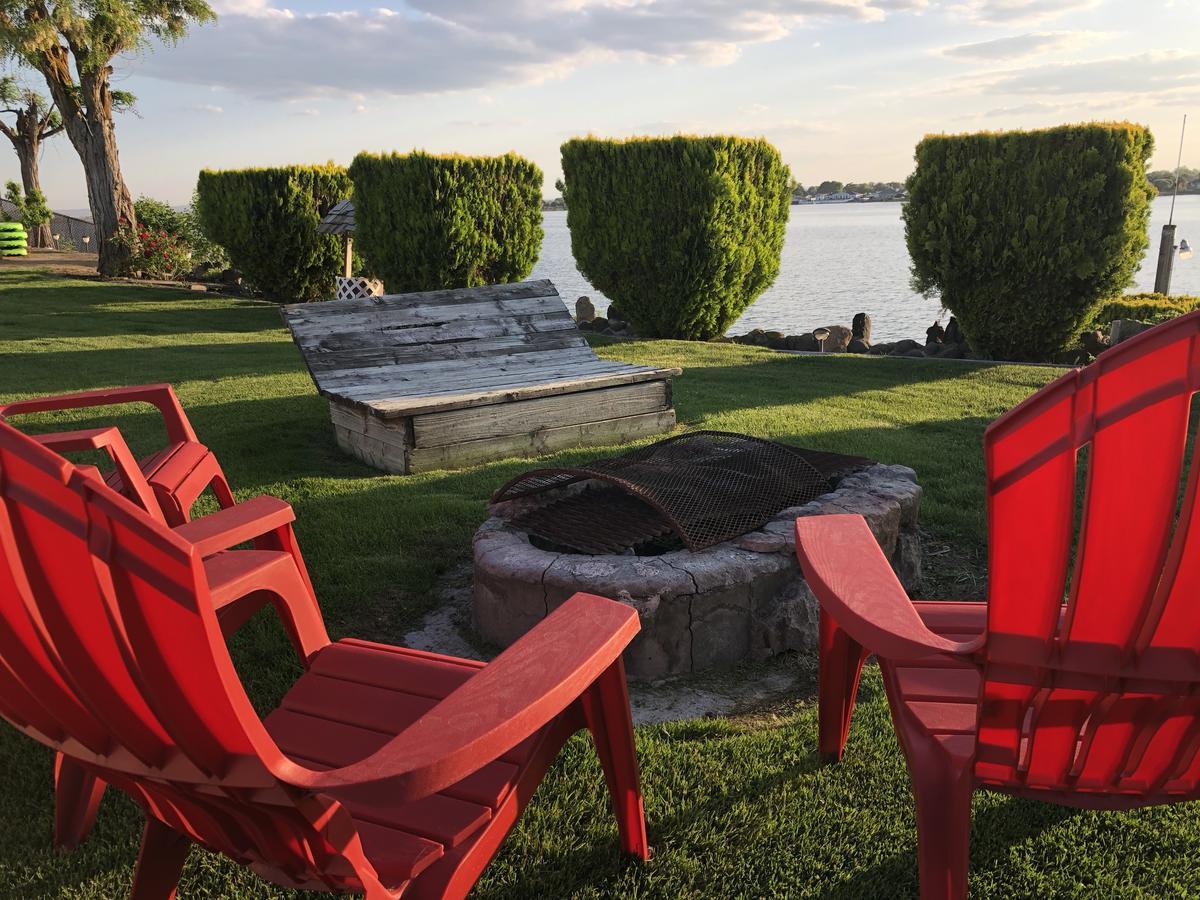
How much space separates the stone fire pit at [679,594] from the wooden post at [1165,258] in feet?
38.7

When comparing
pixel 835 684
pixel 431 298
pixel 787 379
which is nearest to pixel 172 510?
pixel 835 684

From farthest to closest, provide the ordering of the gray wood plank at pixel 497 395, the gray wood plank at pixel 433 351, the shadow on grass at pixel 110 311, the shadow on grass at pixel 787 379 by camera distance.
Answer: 1. the shadow on grass at pixel 110 311
2. the shadow on grass at pixel 787 379
3. the gray wood plank at pixel 433 351
4. the gray wood plank at pixel 497 395

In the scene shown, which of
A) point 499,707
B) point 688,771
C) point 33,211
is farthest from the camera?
point 33,211

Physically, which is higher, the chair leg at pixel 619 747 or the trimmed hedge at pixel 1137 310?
the trimmed hedge at pixel 1137 310

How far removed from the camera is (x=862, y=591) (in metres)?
1.79

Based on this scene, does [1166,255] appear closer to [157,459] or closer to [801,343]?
[801,343]

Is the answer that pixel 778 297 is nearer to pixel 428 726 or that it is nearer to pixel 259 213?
pixel 259 213

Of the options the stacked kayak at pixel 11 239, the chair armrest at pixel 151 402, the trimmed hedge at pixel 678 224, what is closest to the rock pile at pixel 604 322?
the trimmed hedge at pixel 678 224

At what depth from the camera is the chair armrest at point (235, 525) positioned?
228cm

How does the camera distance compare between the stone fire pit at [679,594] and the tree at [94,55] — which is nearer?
the stone fire pit at [679,594]

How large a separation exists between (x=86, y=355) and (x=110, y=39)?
10.6 m

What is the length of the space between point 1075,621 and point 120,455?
101 inches

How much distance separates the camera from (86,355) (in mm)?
9625

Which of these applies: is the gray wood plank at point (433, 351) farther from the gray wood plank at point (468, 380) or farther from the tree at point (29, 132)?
the tree at point (29, 132)
